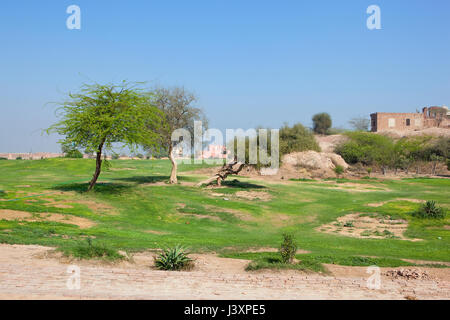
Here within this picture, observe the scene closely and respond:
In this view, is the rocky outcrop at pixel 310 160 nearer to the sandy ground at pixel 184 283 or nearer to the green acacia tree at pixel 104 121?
the green acacia tree at pixel 104 121

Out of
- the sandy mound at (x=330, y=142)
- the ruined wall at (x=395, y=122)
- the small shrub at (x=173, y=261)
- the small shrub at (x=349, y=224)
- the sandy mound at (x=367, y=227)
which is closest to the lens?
the small shrub at (x=173, y=261)

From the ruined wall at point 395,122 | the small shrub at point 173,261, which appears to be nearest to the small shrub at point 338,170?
the small shrub at point 173,261

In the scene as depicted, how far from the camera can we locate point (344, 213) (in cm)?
2622

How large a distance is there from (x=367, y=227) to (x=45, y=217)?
16.9 metres

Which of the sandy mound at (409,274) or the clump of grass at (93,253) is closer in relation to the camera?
the sandy mound at (409,274)

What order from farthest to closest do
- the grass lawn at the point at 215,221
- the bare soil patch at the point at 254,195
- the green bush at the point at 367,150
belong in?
1. the green bush at the point at 367,150
2. the bare soil patch at the point at 254,195
3. the grass lawn at the point at 215,221

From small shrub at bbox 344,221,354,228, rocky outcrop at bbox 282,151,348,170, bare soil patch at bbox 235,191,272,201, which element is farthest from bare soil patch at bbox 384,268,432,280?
rocky outcrop at bbox 282,151,348,170

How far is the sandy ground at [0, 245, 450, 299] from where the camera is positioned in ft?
28.4

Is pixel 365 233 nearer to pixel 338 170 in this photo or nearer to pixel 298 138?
pixel 338 170

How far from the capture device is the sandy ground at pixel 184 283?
866cm

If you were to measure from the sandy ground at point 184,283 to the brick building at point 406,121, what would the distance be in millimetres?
90152
